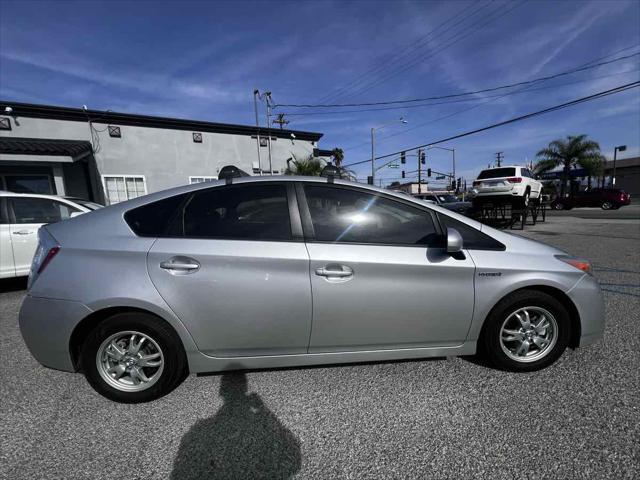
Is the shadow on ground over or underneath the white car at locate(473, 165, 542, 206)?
underneath

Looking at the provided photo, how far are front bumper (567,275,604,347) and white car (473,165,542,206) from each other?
1078cm

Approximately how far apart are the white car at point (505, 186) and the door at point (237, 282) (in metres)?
12.1

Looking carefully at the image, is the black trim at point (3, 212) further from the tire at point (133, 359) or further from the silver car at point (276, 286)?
the tire at point (133, 359)

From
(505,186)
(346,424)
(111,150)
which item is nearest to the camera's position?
(346,424)

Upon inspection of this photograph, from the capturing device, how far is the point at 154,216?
2.20m

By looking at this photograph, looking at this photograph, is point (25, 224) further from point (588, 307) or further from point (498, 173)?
point (498, 173)

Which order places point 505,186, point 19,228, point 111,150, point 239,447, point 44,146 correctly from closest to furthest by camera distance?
1. point 239,447
2. point 19,228
3. point 44,146
4. point 505,186
5. point 111,150

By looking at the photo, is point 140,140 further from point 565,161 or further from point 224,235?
point 565,161

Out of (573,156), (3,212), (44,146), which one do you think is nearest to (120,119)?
(44,146)

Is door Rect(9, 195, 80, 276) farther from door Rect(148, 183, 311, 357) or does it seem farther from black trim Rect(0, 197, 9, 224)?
door Rect(148, 183, 311, 357)

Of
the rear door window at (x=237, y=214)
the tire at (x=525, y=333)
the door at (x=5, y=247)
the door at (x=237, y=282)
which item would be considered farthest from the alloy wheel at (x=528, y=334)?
the door at (x=5, y=247)

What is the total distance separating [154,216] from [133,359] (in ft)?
3.27

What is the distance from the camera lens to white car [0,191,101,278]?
15.3 feet

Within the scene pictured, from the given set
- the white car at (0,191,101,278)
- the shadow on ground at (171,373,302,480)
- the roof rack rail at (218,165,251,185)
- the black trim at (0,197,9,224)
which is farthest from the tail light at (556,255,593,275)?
the black trim at (0,197,9,224)
